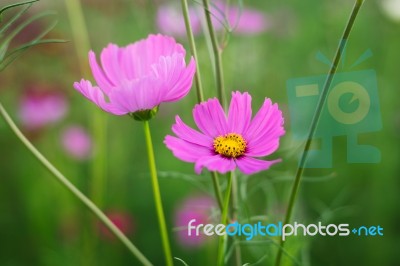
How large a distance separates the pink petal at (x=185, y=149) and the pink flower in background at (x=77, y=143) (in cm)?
102

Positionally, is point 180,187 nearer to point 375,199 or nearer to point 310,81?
point 375,199

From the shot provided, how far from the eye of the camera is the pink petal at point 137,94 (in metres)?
0.36

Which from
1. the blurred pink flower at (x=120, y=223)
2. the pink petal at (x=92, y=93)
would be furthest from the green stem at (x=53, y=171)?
the blurred pink flower at (x=120, y=223)

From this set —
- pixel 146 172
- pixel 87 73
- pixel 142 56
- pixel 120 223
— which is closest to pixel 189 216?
pixel 120 223

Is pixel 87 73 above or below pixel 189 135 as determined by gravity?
above

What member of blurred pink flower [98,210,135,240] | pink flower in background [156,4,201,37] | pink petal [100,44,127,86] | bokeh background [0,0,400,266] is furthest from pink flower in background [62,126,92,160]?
pink petal [100,44,127,86]

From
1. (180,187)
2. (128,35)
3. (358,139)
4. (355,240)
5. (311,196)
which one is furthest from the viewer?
(128,35)

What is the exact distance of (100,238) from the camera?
1182 mm

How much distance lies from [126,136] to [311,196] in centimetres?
54

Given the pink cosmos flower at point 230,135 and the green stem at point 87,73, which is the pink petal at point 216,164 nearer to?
the pink cosmos flower at point 230,135

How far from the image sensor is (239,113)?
375mm

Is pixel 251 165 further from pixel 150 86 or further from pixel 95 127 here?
pixel 95 127

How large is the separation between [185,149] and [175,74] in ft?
0.16

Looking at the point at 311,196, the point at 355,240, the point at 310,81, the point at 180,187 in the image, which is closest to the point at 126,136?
the point at 180,187
